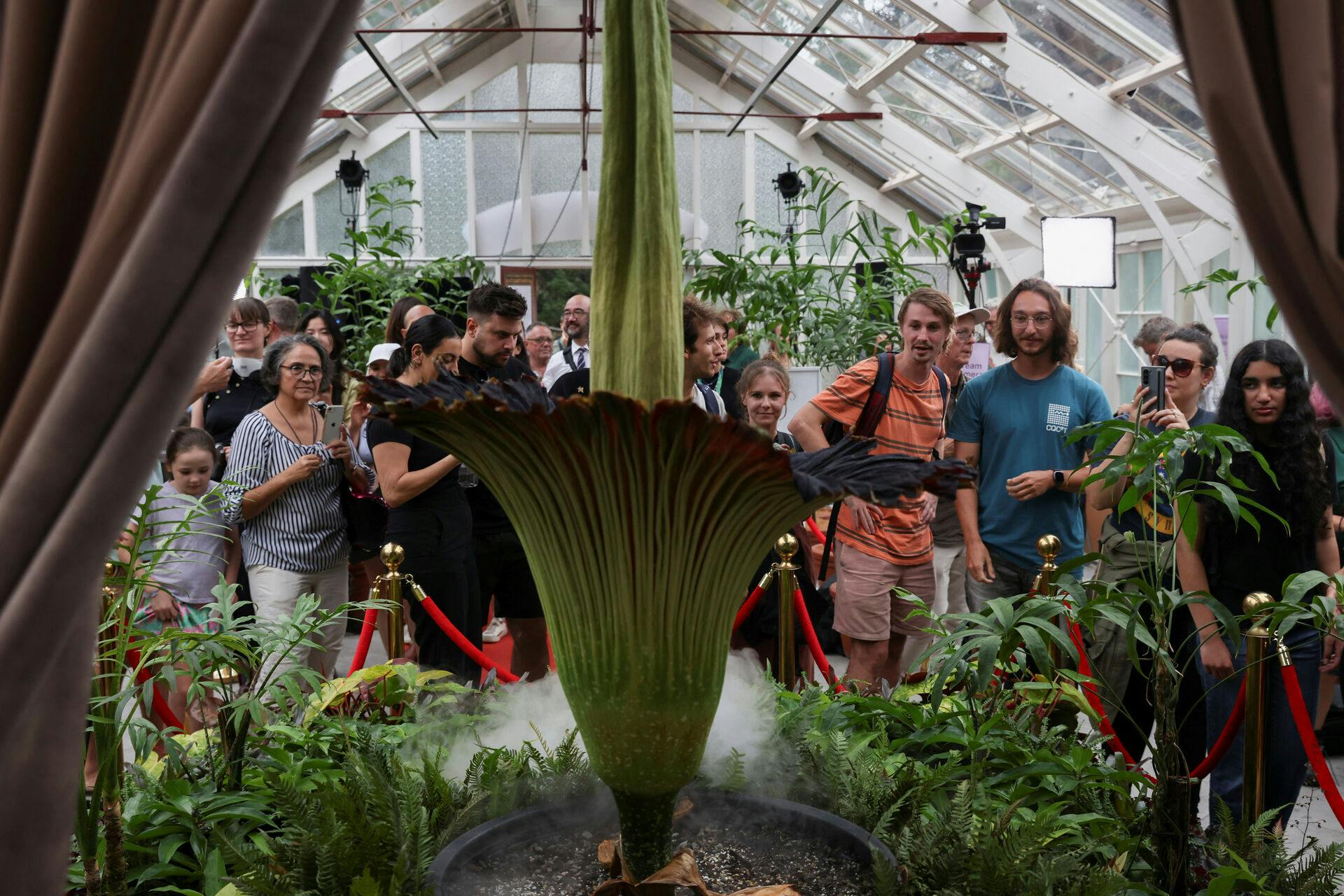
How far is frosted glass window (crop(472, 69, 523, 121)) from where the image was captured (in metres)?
11.7

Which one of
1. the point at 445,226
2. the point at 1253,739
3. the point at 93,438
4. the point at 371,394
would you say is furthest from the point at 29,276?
the point at 445,226

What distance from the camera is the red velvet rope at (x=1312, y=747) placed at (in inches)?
66.0

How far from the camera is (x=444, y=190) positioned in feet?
38.7

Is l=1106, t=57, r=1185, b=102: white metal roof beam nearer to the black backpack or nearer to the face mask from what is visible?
the black backpack

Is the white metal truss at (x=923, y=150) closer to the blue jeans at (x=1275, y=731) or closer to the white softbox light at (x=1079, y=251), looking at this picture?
the white softbox light at (x=1079, y=251)

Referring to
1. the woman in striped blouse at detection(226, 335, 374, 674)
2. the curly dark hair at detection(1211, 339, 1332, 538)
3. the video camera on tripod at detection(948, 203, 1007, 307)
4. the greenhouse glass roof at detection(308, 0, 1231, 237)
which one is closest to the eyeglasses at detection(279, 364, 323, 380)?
the woman in striped blouse at detection(226, 335, 374, 674)

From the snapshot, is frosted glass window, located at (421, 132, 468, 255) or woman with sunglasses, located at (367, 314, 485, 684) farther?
frosted glass window, located at (421, 132, 468, 255)

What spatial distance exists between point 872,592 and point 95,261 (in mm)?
2321

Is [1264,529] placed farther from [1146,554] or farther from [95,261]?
[95,261]

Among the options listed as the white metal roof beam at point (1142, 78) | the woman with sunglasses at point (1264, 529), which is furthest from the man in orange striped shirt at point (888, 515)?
the white metal roof beam at point (1142, 78)

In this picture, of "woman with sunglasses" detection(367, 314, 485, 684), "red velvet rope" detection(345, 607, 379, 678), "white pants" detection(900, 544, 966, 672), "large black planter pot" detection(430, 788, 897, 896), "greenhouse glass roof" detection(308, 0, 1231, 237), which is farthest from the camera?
"greenhouse glass roof" detection(308, 0, 1231, 237)

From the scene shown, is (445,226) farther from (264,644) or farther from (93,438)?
(93,438)

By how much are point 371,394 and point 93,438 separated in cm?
26

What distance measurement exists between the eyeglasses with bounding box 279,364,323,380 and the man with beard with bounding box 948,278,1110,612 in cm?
170
